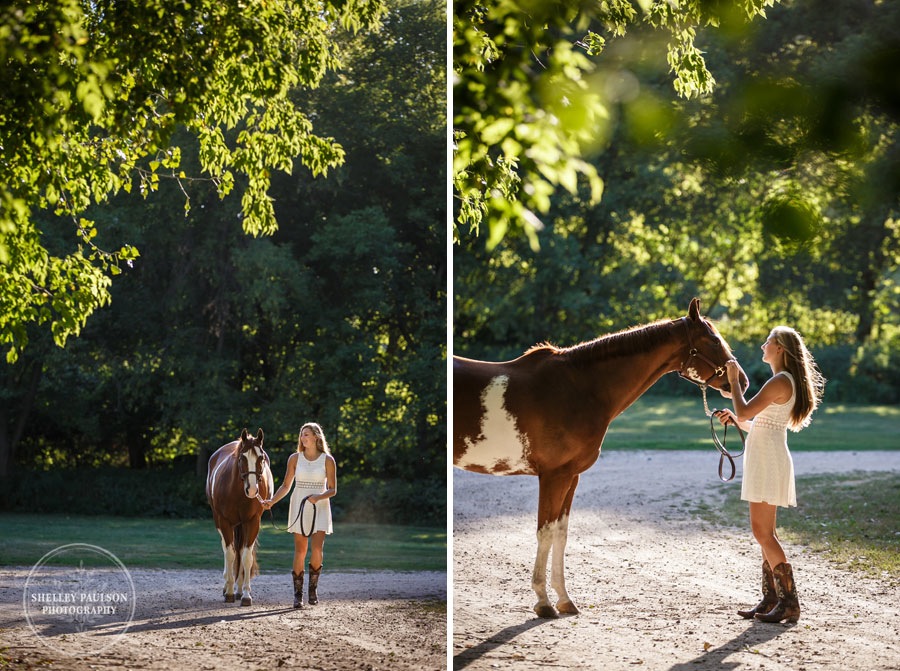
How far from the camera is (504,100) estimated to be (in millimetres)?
2650

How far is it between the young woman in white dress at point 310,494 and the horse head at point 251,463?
0.10 meters

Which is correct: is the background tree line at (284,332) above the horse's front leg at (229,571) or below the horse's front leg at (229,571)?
above

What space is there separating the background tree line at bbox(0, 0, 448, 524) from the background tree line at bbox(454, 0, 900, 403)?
1.04 meters

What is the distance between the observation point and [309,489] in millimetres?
4395

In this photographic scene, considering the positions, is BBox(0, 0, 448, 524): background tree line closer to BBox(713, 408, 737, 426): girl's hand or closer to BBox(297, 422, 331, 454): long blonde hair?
BBox(297, 422, 331, 454): long blonde hair

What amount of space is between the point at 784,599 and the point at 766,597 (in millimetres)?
91

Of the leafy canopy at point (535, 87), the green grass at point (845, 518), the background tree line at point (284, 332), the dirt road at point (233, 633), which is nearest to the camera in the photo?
the leafy canopy at point (535, 87)

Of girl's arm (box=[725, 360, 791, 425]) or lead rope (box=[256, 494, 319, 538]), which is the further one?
lead rope (box=[256, 494, 319, 538])

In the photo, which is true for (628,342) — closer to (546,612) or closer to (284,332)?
(546,612)

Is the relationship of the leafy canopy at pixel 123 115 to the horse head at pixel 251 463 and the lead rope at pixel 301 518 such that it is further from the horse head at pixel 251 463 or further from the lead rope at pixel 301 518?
the lead rope at pixel 301 518

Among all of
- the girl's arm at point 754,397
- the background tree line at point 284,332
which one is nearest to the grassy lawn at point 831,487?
the girl's arm at point 754,397

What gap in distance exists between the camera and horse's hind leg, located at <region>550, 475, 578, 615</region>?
3768mm

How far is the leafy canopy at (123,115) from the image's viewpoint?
4.11m

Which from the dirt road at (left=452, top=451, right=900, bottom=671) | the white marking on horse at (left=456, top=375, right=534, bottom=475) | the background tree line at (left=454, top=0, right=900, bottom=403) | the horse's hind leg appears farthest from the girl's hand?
the background tree line at (left=454, top=0, right=900, bottom=403)
